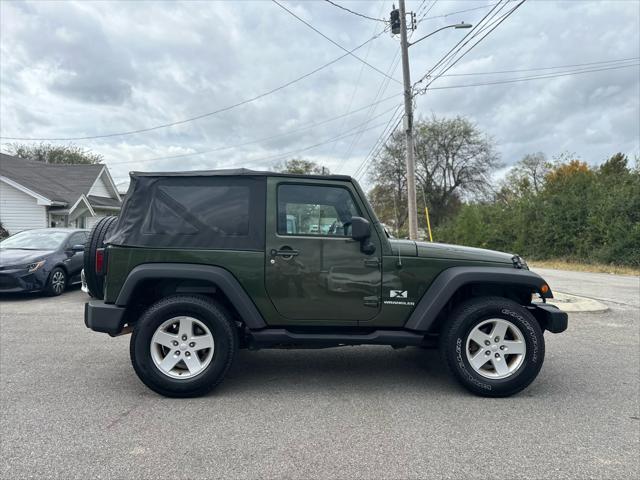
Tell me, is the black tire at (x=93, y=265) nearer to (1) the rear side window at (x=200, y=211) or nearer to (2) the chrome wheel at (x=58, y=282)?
(1) the rear side window at (x=200, y=211)

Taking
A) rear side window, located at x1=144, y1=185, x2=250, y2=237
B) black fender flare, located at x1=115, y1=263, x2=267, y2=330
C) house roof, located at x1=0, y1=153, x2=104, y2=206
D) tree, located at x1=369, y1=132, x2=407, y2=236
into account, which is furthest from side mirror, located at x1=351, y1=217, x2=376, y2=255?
tree, located at x1=369, y1=132, x2=407, y2=236

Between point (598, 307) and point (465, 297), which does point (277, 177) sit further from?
point (598, 307)

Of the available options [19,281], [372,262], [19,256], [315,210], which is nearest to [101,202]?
[19,256]

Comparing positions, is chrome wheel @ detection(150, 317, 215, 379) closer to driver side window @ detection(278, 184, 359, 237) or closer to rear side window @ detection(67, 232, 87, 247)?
driver side window @ detection(278, 184, 359, 237)

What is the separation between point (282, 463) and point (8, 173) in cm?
2293

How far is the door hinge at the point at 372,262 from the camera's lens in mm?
3773

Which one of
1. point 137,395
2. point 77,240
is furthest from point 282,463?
point 77,240

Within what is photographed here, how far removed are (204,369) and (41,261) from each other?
6.59 meters

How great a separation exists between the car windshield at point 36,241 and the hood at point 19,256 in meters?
0.23

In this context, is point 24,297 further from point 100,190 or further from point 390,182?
point 390,182

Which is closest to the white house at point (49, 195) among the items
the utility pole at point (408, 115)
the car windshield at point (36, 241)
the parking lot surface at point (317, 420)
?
the car windshield at point (36, 241)

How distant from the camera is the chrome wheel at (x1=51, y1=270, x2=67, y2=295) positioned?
857 centimetres

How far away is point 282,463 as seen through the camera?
267 centimetres

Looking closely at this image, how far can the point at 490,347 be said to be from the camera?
3.77m
